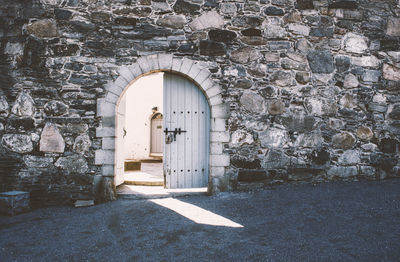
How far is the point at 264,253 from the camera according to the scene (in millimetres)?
1936

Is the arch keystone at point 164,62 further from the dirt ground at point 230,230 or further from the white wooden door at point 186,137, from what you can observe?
the dirt ground at point 230,230

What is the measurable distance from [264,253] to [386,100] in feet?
12.6

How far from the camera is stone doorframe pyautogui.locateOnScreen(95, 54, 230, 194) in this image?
3.62 m

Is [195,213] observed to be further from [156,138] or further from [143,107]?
[143,107]

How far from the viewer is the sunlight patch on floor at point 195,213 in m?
2.66

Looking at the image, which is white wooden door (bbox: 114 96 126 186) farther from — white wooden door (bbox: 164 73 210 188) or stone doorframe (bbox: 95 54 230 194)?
white wooden door (bbox: 164 73 210 188)

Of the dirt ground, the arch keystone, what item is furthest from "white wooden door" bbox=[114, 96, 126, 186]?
the arch keystone

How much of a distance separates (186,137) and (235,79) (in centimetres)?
126

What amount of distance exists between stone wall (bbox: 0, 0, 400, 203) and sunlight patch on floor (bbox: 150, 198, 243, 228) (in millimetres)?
667

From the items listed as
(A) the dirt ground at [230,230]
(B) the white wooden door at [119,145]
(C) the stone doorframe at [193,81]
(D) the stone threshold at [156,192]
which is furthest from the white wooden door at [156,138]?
(A) the dirt ground at [230,230]

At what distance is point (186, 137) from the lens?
157 inches

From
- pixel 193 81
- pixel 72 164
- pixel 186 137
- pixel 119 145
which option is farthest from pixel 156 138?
pixel 193 81

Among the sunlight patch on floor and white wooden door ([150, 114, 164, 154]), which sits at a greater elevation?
white wooden door ([150, 114, 164, 154])

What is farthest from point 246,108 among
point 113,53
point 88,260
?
point 88,260
